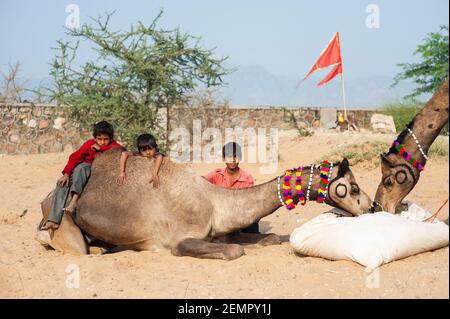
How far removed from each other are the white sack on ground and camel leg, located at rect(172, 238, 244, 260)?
67 cm

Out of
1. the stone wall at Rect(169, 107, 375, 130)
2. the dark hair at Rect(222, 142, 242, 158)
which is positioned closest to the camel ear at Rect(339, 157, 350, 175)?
the dark hair at Rect(222, 142, 242, 158)

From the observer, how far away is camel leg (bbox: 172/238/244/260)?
734 centimetres

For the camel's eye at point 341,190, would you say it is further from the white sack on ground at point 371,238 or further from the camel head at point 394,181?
the camel head at point 394,181

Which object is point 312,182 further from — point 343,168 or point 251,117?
point 251,117

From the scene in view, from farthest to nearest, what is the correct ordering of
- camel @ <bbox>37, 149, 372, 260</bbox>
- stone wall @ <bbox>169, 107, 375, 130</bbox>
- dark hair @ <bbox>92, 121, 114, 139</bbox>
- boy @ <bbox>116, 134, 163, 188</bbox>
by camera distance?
stone wall @ <bbox>169, 107, 375, 130</bbox> → dark hair @ <bbox>92, 121, 114, 139</bbox> → boy @ <bbox>116, 134, 163, 188</bbox> → camel @ <bbox>37, 149, 372, 260</bbox>

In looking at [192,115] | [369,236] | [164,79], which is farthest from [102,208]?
[192,115]

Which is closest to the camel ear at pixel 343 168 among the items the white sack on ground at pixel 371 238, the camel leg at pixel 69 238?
the white sack on ground at pixel 371 238

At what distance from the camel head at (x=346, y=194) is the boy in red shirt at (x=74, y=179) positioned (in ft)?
9.65

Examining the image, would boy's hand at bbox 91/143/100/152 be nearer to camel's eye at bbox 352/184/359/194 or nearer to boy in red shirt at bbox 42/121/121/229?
boy in red shirt at bbox 42/121/121/229

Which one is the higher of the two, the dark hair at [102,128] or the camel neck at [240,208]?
the dark hair at [102,128]

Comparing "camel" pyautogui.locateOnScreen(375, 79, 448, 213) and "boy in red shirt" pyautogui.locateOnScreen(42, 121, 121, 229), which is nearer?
"camel" pyautogui.locateOnScreen(375, 79, 448, 213)

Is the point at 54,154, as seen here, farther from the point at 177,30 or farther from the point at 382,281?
the point at 382,281

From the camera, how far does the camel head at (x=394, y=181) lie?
7289mm
